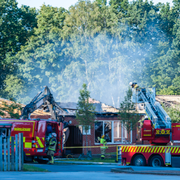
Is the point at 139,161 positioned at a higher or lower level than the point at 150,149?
lower

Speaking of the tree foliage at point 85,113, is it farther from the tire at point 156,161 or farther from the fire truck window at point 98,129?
the tire at point 156,161

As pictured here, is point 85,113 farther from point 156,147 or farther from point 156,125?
point 156,147

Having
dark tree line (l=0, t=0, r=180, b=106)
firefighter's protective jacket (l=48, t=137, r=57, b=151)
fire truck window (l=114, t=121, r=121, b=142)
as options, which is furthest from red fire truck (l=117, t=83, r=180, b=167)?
dark tree line (l=0, t=0, r=180, b=106)

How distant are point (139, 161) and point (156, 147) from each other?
1.21m

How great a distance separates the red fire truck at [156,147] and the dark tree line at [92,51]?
3220 cm

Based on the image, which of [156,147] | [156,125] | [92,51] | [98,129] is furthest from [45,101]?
[92,51]

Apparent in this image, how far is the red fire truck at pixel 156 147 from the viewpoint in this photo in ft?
62.3

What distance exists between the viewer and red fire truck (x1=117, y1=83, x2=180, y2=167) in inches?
748

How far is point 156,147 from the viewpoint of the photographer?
19.3 metres

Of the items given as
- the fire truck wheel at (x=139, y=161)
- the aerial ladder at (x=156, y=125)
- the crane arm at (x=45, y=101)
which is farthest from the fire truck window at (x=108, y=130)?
the fire truck wheel at (x=139, y=161)

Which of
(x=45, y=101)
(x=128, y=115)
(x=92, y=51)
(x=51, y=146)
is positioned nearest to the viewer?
(x=51, y=146)

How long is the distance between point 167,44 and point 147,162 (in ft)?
129

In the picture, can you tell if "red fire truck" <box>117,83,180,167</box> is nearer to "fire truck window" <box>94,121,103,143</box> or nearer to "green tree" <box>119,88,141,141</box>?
"green tree" <box>119,88,141,141</box>

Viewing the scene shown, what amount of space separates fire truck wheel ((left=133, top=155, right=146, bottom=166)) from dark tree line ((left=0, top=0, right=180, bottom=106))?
32.4 metres
